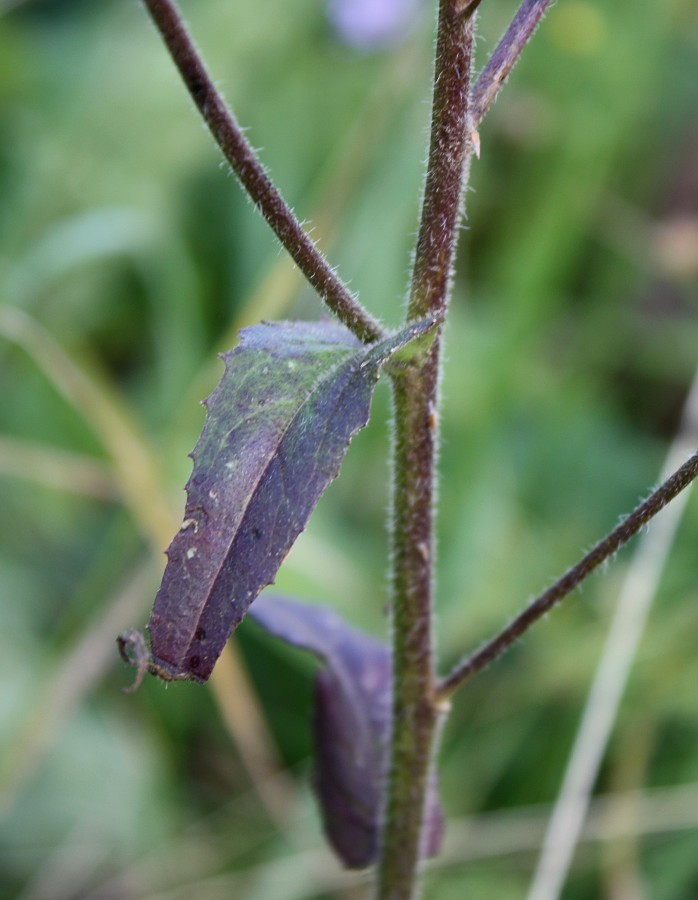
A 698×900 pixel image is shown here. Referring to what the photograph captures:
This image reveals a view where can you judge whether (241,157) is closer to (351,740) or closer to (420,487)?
(420,487)

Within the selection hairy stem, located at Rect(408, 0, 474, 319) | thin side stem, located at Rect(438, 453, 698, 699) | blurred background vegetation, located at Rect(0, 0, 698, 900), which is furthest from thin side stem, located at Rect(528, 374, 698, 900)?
hairy stem, located at Rect(408, 0, 474, 319)

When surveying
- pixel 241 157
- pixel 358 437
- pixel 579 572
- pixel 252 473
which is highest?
pixel 358 437

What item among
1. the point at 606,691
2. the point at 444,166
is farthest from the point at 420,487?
the point at 606,691

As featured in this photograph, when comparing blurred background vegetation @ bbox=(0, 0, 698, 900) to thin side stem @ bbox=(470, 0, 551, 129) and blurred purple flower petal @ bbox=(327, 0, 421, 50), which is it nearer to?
blurred purple flower petal @ bbox=(327, 0, 421, 50)

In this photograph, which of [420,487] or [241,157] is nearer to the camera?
[241,157]

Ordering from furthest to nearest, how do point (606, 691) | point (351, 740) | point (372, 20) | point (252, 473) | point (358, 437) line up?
point (372, 20) < point (358, 437) < point (606, 691) < point (351, 740) < point (252, 473)

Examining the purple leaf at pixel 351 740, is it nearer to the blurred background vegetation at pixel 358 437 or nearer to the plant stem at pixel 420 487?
the plant stem at pixel 420 487

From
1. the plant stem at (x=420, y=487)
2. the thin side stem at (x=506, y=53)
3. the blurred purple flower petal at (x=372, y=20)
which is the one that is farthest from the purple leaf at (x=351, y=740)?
the blurred purple flower petal at (x=372, y=20)
